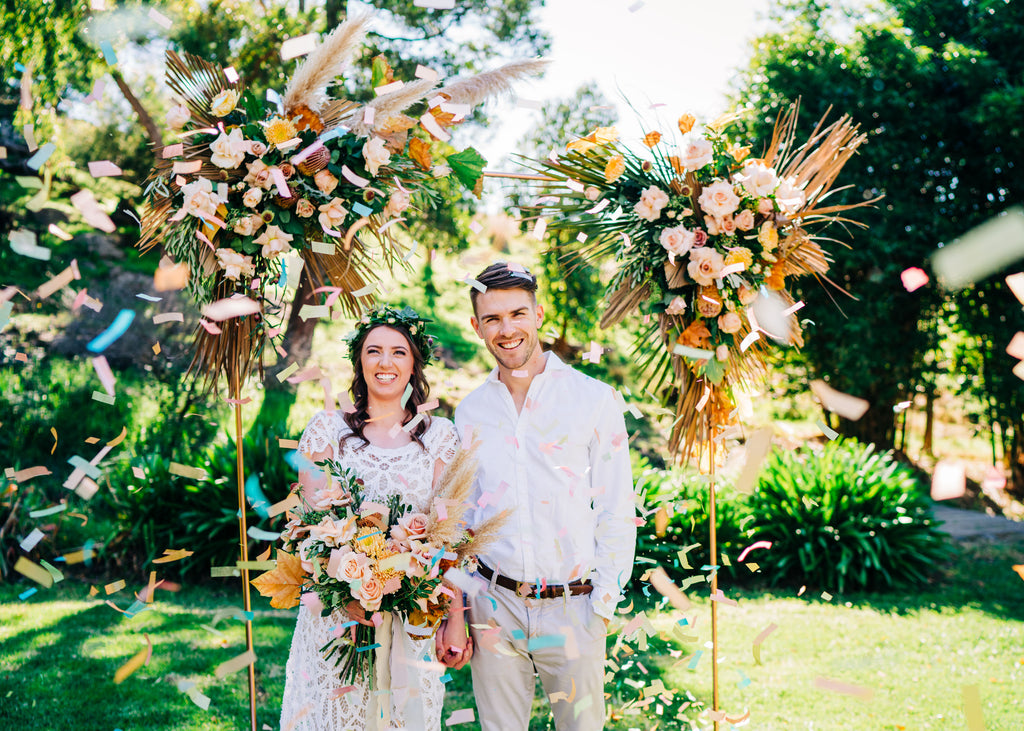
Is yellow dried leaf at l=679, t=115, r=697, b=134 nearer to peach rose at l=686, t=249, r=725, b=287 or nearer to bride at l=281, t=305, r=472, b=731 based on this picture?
peach rose at l=686, t=249, r=725, b=287

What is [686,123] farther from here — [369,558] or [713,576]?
[369,558]

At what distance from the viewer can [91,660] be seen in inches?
193

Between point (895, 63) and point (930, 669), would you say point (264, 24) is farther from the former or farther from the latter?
point (930, 669)

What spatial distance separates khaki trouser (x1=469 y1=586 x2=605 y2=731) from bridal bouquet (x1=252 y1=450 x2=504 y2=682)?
243mm

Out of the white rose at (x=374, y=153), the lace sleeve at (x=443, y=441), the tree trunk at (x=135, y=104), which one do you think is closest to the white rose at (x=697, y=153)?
the white rose at (x=374, y=153)

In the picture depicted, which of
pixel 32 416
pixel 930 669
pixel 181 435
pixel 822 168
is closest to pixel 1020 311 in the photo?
pixel 930 669

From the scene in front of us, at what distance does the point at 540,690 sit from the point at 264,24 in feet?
29.5

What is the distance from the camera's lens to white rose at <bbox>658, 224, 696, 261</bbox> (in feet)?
10.1

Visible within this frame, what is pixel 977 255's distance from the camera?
9766mm

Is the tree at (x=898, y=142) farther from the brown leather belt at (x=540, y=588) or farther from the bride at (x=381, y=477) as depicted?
the bride at (x=381, y=477)

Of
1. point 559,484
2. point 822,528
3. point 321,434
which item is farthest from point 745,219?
point 822,528

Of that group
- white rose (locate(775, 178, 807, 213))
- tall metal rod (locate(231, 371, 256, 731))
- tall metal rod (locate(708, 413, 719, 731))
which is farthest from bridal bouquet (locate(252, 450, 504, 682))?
white rose (locate(775, 178, 807, 213))

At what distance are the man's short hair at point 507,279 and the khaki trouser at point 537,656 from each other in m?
1.16

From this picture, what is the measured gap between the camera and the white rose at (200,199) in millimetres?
2676
